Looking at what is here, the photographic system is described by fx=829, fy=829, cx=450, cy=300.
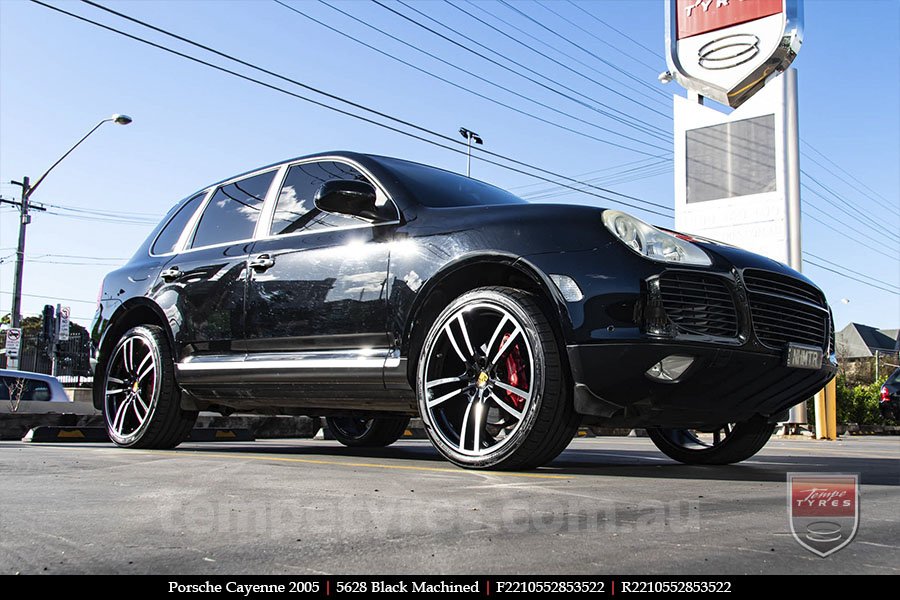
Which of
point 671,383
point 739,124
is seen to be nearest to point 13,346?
point 739,124

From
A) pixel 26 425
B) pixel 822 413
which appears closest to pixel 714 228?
pixel 822 413

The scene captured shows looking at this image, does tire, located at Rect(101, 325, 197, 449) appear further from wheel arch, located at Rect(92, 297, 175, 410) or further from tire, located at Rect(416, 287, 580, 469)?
tire, located at Rect(416, 287, 580, 469)

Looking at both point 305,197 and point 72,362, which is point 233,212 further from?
point 72,362

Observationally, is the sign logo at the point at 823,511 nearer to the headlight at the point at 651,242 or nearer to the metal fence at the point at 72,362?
the headlight at the point at 651,242

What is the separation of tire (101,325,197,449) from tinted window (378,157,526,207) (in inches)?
82.5

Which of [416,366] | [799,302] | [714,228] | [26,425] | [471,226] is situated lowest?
[26,425]

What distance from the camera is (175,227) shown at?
6.13 meters

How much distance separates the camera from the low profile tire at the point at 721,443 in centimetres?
477

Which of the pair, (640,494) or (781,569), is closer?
(781,569)

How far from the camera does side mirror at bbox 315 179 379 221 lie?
4.39m

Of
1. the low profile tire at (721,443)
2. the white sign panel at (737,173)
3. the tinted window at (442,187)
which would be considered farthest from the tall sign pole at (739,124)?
the tinted window at (442,187)
